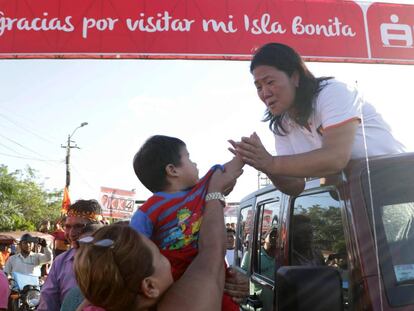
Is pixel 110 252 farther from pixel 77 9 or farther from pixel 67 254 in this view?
pixel 77 9

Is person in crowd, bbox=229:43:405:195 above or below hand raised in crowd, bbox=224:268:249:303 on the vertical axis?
above

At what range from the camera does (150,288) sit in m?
1.35

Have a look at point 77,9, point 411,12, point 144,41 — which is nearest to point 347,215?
point 144,41

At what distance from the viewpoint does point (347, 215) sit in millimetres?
1792

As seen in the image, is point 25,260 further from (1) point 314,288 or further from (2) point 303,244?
(1) point 314,288

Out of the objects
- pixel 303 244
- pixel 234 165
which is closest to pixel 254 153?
pixel 234 165

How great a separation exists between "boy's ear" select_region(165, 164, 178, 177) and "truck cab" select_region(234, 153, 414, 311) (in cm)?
57

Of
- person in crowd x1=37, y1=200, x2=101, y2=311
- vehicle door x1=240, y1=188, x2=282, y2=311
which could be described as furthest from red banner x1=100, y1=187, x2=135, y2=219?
vehicle door x1=240, y1=188, x2=282, y2=311

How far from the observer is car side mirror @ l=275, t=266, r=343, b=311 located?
1505 millimetres

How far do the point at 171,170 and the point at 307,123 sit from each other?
68 centimetres

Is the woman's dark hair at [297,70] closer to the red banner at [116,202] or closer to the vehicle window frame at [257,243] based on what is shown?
the vehicle window frame at [257,243]

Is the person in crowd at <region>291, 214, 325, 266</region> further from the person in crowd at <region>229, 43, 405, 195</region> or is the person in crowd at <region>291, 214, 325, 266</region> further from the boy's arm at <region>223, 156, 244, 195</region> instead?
the boy's arm at <region>223, 156, 244, 195</region>

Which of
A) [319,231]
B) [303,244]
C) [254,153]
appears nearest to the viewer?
[254,153]

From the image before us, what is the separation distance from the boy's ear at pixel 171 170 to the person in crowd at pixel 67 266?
5.41ft
